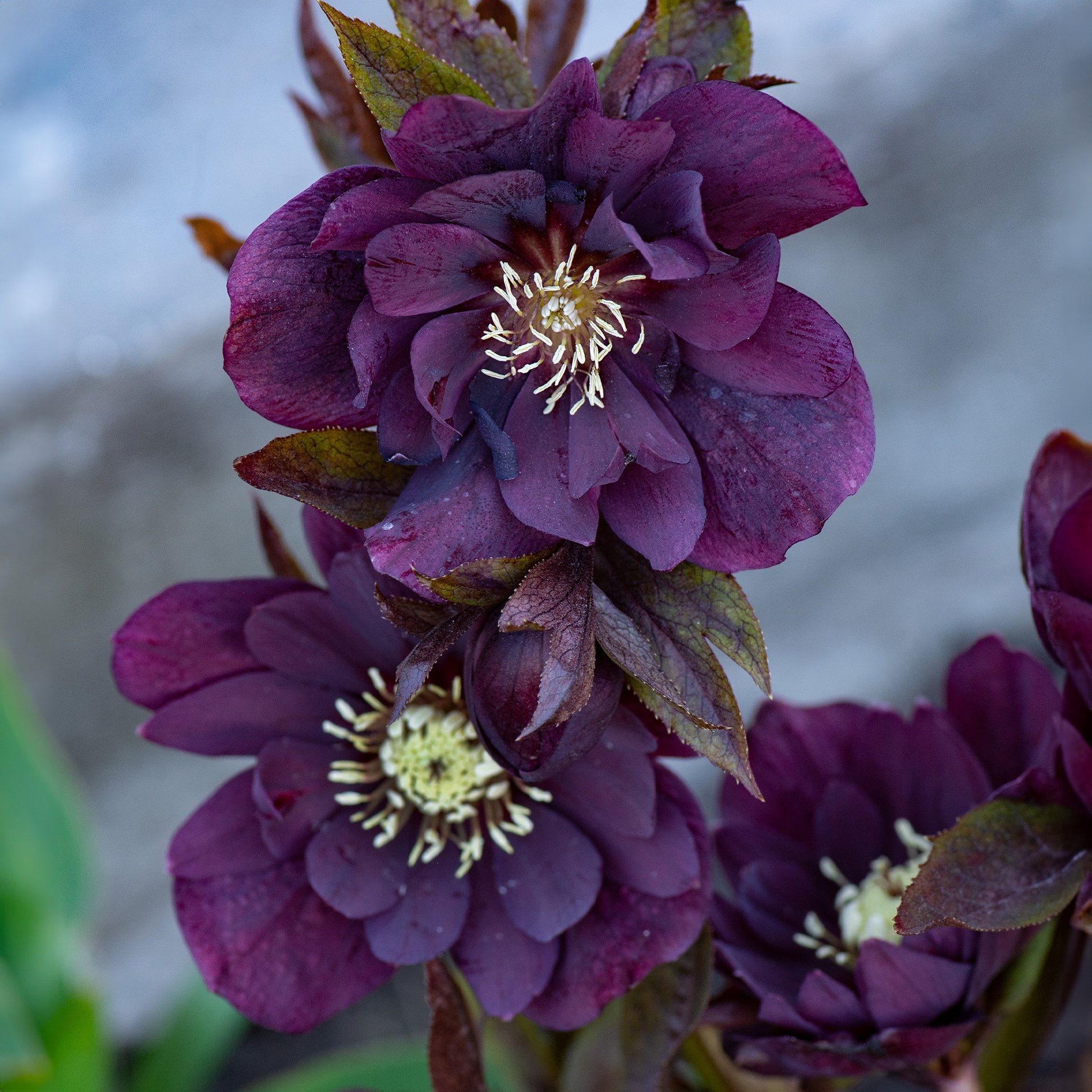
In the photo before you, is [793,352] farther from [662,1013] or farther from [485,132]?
[662,1013]

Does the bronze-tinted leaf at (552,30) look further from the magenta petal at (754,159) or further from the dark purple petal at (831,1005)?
the dark purple petal at (831,1005)

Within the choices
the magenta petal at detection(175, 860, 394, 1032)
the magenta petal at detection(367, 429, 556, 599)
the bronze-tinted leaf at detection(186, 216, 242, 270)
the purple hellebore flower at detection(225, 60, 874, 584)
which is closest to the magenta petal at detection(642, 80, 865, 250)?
the purple hellebore flower at detection(225, 60, 874, 584)

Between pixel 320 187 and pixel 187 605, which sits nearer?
pixel 320 187

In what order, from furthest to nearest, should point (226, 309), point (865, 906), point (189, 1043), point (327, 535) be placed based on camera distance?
point (189, 1043), point (226, 309), point (865, 906), point (327, 535)

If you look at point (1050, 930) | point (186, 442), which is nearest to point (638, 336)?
point (1050, 930)

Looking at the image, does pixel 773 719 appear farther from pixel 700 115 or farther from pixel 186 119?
pixel 186 119

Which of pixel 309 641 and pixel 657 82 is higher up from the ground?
pixel 657 82

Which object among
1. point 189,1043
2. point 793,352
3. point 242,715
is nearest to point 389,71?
point 793,352

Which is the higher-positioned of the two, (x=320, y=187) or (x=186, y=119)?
(x=186, y=119)
